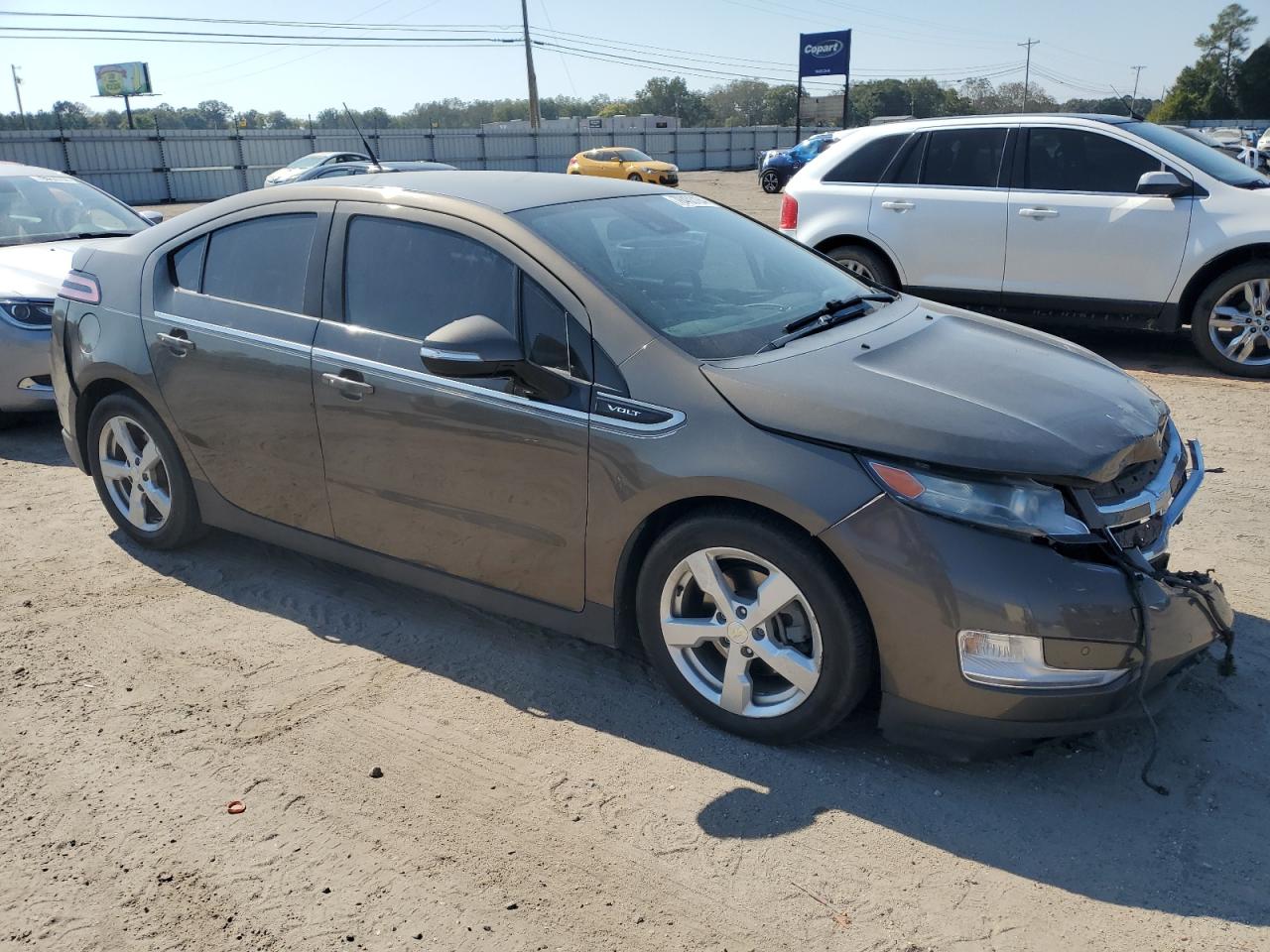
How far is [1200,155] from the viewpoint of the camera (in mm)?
7828

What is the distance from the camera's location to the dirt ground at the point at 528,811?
255 cm

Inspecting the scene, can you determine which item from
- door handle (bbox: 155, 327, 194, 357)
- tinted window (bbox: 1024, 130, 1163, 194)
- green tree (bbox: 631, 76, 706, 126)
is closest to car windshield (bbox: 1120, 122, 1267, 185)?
tinted window (bbox: 1024, 130, 1163, 194)

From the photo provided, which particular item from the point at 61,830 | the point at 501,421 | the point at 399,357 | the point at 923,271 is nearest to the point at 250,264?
the point at 399,357

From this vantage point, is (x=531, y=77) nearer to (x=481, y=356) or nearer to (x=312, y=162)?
(x=312, y=162)

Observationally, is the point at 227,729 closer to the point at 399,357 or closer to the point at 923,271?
the point at 399,357

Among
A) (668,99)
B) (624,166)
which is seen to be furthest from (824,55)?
(668,99)

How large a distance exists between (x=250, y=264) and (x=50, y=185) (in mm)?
5265

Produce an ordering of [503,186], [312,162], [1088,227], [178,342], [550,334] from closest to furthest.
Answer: [550,334] → [503,186] → [178,342] → [1088,227] → [312,162]

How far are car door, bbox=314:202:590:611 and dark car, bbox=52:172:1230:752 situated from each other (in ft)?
0.04

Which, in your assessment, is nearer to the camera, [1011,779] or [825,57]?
[1011,779]

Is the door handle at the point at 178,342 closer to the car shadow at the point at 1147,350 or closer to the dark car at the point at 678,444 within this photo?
the dark car at the point at 678,444

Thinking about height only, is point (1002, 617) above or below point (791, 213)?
below

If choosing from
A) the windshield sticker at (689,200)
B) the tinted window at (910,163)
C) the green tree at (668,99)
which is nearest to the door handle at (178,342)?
the windshield sticker at (689,200)

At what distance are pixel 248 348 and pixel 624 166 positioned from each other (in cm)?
3114
